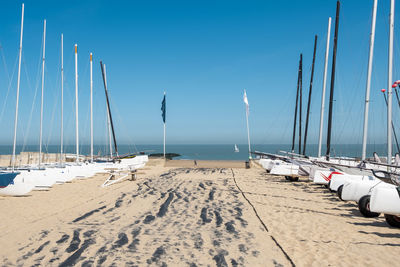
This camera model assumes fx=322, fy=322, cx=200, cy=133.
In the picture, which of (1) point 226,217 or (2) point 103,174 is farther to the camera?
(2) point 103,174

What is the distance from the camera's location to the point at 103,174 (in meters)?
24.1

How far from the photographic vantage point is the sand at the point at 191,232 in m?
6.23

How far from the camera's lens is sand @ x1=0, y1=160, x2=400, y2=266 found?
623cm

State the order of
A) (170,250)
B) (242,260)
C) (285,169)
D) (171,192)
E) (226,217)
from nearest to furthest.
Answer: (242,260) < (170,250) < (226,217) < (171,192) < (285,169)

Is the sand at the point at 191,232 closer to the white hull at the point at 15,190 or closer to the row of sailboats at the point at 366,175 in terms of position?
the white hull at the point at 15,190

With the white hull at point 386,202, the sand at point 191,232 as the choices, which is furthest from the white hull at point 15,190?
the white hull at point 386,202

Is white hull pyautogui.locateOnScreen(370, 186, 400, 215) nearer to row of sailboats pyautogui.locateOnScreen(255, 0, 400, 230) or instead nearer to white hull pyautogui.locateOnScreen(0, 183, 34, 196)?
row of sailboats pyautogui.locateOnScreen(255, 0, 400, 230)

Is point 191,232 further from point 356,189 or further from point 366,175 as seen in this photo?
point 366,175

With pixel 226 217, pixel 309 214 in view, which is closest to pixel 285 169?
pixel 309 214

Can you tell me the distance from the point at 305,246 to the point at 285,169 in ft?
40.5

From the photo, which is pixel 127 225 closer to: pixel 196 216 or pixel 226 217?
pixel 196 216

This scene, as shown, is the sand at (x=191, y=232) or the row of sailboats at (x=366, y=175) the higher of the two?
the row of sailboats at (x=366, y=175)

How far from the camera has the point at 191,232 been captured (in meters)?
8.03

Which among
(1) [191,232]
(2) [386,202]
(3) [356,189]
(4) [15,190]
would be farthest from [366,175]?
(4) [15,190]
